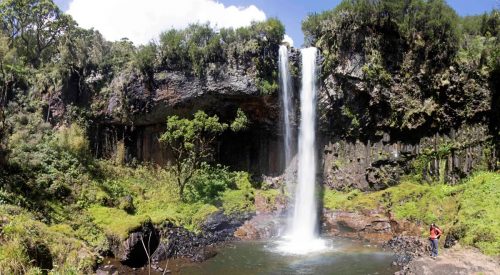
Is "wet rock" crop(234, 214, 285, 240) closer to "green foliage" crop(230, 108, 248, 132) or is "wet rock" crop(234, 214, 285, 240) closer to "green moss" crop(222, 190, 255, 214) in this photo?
"green moss" crop(222, 190, 255, 214)

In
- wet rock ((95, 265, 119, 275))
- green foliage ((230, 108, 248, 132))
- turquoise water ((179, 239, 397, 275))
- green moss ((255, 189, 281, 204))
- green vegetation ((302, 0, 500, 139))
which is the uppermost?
green vegetation ((302, 0, 500, 139))

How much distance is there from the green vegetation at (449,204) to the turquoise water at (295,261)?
11.1ft

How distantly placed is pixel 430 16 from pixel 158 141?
20.1 metres

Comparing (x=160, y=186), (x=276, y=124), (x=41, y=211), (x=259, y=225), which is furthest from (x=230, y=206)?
(x=41, y=211)

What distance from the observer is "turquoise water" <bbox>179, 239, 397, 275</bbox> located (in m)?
17.5

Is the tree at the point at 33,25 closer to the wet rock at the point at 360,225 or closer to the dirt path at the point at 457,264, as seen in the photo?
the wet rock at the point at 360,225

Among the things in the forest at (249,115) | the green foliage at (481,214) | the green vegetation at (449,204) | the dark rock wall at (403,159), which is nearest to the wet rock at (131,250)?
the forest at (249,115)

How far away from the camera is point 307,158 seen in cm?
2933

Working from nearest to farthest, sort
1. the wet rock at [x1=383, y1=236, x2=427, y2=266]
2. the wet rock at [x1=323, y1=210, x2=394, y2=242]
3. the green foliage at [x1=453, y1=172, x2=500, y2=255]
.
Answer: the green foliage at [x1=453, y1=172, x2=500, y2=255], the wet rock at [x1=383, y1=236, x2=427, y2=266], the wet rock at [x1=323, y1=210, x2=394, y2=242]

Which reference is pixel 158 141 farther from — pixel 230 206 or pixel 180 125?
pixel 230 206

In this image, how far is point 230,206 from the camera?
26297 millimetres

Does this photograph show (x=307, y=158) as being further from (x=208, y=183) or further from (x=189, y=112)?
(x=189, y=112)

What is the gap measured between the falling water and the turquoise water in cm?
435

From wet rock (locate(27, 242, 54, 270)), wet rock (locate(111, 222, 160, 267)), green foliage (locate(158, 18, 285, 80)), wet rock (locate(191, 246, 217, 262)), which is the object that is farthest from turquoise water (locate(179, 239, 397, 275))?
green foliage (locate(158, 18, 285, 80))
